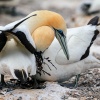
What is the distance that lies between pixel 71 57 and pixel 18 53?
0.96m

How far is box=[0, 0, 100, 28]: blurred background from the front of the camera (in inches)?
592

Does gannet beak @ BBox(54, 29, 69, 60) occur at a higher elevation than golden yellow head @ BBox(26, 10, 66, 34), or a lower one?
lower

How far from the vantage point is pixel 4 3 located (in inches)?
726

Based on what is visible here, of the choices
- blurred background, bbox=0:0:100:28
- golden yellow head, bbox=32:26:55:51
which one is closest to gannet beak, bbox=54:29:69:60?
golden yellow head, bbox=32:26:55:51

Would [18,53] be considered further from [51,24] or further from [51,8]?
[51,8]

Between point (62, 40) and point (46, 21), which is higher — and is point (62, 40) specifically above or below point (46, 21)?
below

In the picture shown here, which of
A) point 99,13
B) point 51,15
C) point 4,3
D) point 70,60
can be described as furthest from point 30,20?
point 4,3

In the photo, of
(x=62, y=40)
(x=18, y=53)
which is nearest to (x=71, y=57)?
(x=62, y=40)

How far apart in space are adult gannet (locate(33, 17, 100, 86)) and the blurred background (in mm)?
7184

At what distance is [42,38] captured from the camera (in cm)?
647

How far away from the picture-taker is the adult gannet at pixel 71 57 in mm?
6848

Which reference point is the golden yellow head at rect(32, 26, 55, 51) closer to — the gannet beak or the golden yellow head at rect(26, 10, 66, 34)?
the golden yellow head at rect(26, 10, 66, 34)

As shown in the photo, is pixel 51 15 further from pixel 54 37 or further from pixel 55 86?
pixel 55 86

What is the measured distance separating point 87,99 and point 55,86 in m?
0.56
